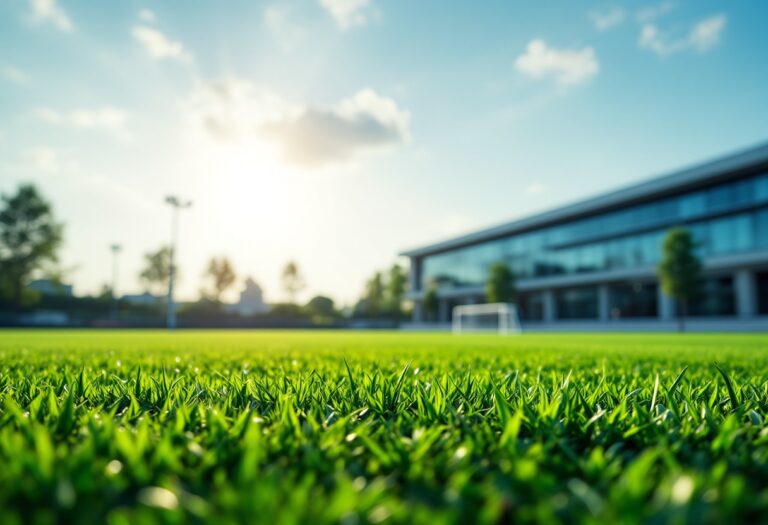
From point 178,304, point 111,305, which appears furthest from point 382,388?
point 178,304

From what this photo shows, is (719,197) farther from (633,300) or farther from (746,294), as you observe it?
(633,300)

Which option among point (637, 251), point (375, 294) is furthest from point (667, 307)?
point (375, 294)

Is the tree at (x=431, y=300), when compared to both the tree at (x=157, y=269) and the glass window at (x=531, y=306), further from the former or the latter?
the tree at (x=157, y=269)

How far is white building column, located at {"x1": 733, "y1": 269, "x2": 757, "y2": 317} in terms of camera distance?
3372cm

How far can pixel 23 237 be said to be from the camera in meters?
48.2

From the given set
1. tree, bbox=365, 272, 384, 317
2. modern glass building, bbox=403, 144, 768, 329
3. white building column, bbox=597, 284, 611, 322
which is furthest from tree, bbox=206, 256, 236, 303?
white building column, bbox=597, 284, 611, 322

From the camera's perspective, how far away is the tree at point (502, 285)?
1879 inches

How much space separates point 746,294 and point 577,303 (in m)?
15.5

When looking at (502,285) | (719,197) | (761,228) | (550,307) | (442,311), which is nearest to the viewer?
(761,228)

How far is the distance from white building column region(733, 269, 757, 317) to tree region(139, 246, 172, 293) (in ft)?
233

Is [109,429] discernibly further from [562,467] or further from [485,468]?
[562,467]

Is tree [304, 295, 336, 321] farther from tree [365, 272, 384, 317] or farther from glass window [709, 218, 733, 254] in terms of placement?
glass window [709, 218, 733, 254]

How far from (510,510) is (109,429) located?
89 cm

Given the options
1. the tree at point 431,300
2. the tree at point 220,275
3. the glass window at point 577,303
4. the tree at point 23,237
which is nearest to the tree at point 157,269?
the tree at point 220,275
